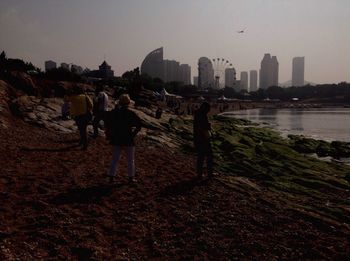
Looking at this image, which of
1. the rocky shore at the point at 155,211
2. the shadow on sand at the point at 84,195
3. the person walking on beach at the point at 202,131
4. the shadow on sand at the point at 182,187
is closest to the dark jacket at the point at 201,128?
the person walking on beach at the point at 202,131

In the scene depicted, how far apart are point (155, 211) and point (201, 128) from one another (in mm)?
3490

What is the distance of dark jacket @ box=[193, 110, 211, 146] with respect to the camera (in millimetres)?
11406

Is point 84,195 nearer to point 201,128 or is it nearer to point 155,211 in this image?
point 155,211

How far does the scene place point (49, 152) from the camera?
45.3 ft

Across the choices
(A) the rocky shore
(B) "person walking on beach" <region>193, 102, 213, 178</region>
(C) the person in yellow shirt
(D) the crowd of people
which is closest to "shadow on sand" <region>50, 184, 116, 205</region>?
(A) the rocky shore

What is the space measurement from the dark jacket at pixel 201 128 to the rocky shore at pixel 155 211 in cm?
134

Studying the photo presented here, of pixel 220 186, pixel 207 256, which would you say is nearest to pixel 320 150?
pixel 220 186

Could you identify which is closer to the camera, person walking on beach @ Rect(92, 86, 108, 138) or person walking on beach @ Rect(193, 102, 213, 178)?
person walking on beach @ Rect(193, 102, 213, 178)

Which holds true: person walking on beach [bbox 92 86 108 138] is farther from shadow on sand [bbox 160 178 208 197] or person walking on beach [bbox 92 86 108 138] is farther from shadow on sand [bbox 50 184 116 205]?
shadow on sand [bbox 50 184 116 205]

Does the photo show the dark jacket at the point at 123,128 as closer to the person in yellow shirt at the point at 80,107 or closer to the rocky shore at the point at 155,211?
the rocky shore at the point at 155,211

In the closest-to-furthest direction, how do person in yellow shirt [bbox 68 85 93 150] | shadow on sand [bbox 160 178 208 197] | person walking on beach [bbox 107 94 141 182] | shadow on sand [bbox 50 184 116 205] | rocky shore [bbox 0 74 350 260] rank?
rocky shore [bbox 0 74 350 260] → shadow on sand [bbox 50 184 116 205] → person walking on beach [bbox 107 94 141 182] → shadow on sand [bbox 160 178 208 197] → person in yellow shirt [bbox 68 85 93 150]

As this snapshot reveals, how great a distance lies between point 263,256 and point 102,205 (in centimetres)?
384

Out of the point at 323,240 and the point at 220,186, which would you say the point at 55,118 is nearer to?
the point at 220,186

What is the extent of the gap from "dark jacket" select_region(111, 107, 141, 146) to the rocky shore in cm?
130
